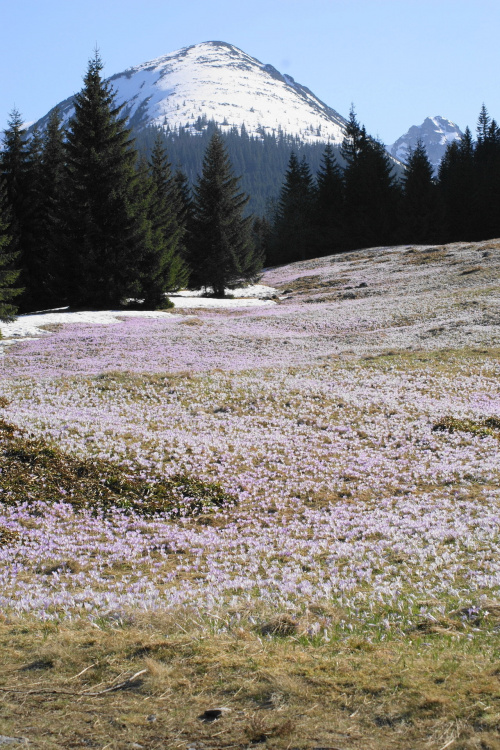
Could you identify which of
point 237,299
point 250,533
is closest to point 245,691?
point 250,533

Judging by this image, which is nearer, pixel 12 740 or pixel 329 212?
pixel 12 740

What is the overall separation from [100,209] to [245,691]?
41.9m

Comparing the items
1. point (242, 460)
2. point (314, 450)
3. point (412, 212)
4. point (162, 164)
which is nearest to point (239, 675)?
point (242, 460)

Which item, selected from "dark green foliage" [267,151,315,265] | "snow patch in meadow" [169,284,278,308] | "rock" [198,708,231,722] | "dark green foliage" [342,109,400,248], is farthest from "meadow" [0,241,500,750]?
"dark green foliage" [267,151,315,265]

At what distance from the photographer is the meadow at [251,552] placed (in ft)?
11.2

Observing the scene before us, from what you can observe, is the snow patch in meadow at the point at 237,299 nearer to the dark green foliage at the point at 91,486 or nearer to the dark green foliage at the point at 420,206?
the dark green foliage at the point at 420,206

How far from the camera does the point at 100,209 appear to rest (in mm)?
41281

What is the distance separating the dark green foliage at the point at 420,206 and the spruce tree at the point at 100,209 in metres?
53.0

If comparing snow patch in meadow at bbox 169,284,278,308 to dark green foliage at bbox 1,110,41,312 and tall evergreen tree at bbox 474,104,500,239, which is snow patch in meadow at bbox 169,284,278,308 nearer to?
dark green foliage at bbox 1,110,41,312

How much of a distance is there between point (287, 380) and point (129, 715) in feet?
51.3

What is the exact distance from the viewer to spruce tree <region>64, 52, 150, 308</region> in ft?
132

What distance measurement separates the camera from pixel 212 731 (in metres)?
3.21

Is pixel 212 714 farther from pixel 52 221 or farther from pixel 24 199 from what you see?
pixel 24 199

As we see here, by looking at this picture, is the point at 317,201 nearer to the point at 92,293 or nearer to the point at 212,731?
the point at 92,293
